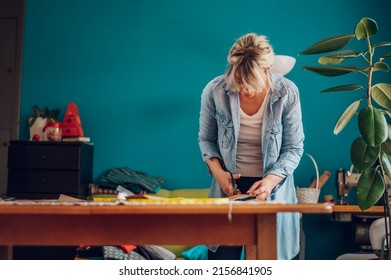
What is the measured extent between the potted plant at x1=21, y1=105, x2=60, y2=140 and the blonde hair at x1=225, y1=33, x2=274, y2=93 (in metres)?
2.49

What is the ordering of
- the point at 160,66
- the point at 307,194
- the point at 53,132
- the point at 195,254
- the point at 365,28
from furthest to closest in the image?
the point at 160,66 < the point at 53,132 < the point at 307,194 < the point at 195,254 < the point at 365,28

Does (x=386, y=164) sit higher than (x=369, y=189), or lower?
higher

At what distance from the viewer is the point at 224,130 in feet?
8.23

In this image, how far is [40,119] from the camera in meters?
4.55

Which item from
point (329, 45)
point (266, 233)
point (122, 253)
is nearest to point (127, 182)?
point (122, 253)

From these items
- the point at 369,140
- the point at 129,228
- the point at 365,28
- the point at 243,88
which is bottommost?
the point at 129,228

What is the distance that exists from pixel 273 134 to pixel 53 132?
2381mm

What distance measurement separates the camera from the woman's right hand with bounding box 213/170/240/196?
7.68 feet

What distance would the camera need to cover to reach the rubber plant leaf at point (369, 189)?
9.14 feet

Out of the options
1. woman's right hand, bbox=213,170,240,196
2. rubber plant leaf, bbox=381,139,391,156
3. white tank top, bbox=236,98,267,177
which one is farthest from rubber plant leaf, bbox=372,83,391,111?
woman's right hand, bbox=213,170,240,196

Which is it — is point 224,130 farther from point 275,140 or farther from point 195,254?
point 195,254

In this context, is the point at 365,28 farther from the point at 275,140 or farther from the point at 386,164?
the point at 275,140

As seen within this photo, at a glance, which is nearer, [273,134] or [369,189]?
[273,134]

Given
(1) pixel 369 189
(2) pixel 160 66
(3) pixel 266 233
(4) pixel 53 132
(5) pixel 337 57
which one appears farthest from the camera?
(2) pixel 160 66
